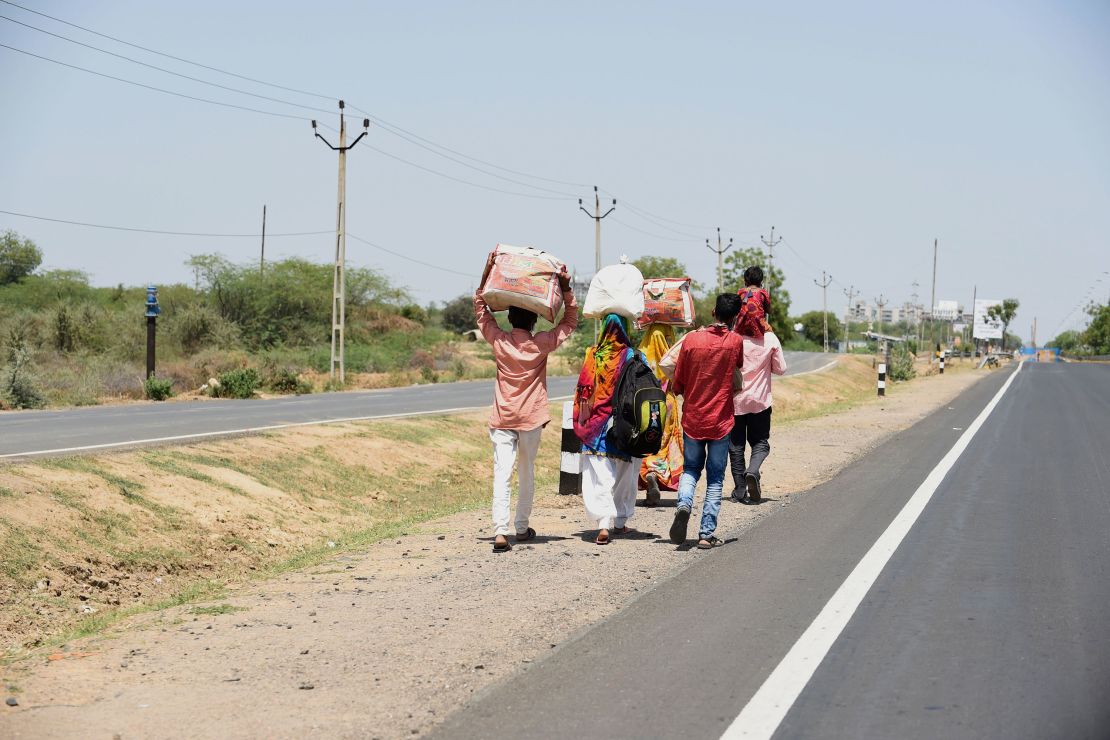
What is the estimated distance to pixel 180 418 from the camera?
21.4 meters

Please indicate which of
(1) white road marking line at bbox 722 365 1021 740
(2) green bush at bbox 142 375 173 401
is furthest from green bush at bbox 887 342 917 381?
(1) white road marking line at bbox 722 365 1021 740

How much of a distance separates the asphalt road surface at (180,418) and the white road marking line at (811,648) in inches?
404

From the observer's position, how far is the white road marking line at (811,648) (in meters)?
5.11

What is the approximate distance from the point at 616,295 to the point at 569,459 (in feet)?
10.8

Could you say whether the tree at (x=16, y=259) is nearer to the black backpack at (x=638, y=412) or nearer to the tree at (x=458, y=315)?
the tree at (x=458, y=315)

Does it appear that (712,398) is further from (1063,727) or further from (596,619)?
(1063,727)

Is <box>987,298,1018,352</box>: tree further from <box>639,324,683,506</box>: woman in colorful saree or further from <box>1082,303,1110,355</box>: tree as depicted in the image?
<box>639,324,683,506</box>: woman in colorful saree

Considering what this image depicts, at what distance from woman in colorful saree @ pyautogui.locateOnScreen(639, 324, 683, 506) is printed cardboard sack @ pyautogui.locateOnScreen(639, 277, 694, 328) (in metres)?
0.17

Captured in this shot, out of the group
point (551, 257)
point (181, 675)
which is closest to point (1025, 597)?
point (551, 257)

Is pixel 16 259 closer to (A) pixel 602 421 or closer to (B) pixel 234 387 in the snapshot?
(B) pixel 234 387

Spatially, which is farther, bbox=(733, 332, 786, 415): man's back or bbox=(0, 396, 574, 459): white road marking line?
bbox=(0, 396, 574, 459): white road marking line

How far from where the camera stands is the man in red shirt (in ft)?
31.4

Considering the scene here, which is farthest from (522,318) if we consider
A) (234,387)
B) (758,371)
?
(234,387)

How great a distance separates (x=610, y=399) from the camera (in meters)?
9.84
